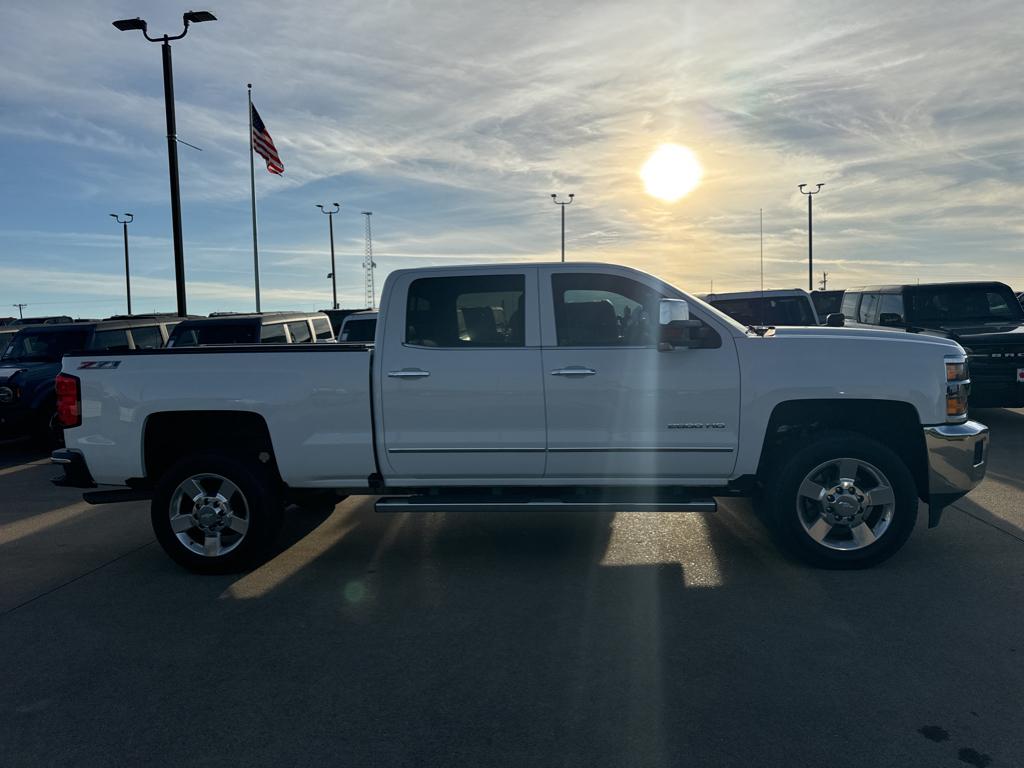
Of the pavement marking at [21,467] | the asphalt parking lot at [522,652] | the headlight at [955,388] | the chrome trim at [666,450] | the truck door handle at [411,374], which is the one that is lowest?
the asphalt parking lot at [522,652]

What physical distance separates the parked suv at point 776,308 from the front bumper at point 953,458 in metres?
6.79

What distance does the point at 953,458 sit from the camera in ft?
16.7

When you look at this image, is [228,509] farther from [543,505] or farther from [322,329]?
[322,329]

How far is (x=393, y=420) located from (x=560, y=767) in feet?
8.87

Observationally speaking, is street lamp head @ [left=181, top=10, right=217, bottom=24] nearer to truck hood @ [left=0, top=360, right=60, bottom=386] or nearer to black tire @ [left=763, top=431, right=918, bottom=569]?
truck hood @ [left=0, top=360, right=60, bottom=386]

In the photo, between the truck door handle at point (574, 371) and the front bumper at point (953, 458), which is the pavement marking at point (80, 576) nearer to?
the truck door handle at point (574, 371)

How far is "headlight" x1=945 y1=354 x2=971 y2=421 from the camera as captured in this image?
5141 millimetres

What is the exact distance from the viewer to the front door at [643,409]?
16.9ft

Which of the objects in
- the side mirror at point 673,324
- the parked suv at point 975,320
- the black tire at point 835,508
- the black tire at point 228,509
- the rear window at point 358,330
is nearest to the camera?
the side mirror at point 673,324

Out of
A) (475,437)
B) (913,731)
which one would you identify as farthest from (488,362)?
(913,731)

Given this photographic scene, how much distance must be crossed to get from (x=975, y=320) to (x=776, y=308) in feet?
9.65

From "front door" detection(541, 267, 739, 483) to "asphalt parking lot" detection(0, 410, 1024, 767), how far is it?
746 millimetres

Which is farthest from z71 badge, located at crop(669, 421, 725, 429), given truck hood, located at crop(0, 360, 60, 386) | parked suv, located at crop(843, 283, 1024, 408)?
truck hood, located at crop(0, 360, 60, 386)

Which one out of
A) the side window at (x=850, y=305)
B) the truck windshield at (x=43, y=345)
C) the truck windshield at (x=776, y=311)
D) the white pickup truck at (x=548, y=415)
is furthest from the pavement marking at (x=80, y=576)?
the side window at (x=850, y=305)
